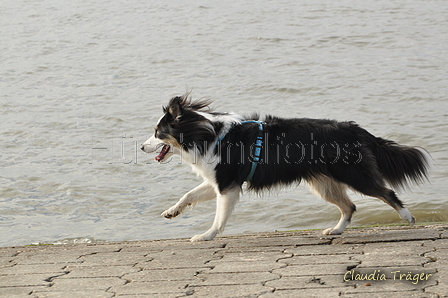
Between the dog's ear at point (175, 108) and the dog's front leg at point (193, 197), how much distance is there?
762 mm

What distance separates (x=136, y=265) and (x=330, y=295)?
63.7 inches

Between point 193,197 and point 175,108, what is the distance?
0.93 m

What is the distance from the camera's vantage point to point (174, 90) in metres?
14.0

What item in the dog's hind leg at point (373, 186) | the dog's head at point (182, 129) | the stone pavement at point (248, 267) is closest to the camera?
the stone pavement at point (248, 267)

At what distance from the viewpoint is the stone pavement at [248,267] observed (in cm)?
326

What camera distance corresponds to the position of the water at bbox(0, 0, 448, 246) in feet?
24.6

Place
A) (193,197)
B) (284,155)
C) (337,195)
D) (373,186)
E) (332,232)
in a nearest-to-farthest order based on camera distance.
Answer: (373,186) → (284,155) → (332,232) → (337,195) → (193,197)

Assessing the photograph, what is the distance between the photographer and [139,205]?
7.98 meters

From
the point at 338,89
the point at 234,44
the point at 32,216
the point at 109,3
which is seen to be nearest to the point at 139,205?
the point at 32,216

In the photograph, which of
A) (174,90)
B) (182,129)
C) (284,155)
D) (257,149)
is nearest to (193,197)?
(182,129)

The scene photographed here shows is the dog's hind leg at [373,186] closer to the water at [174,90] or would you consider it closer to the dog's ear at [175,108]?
the dog's ear at [175,108]

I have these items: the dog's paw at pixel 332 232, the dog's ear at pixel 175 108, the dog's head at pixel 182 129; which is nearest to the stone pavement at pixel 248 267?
the dog's paw at pixel 332 232

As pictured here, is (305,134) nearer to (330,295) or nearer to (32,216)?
(330,295)

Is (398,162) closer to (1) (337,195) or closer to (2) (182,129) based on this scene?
(1) (337,195)
